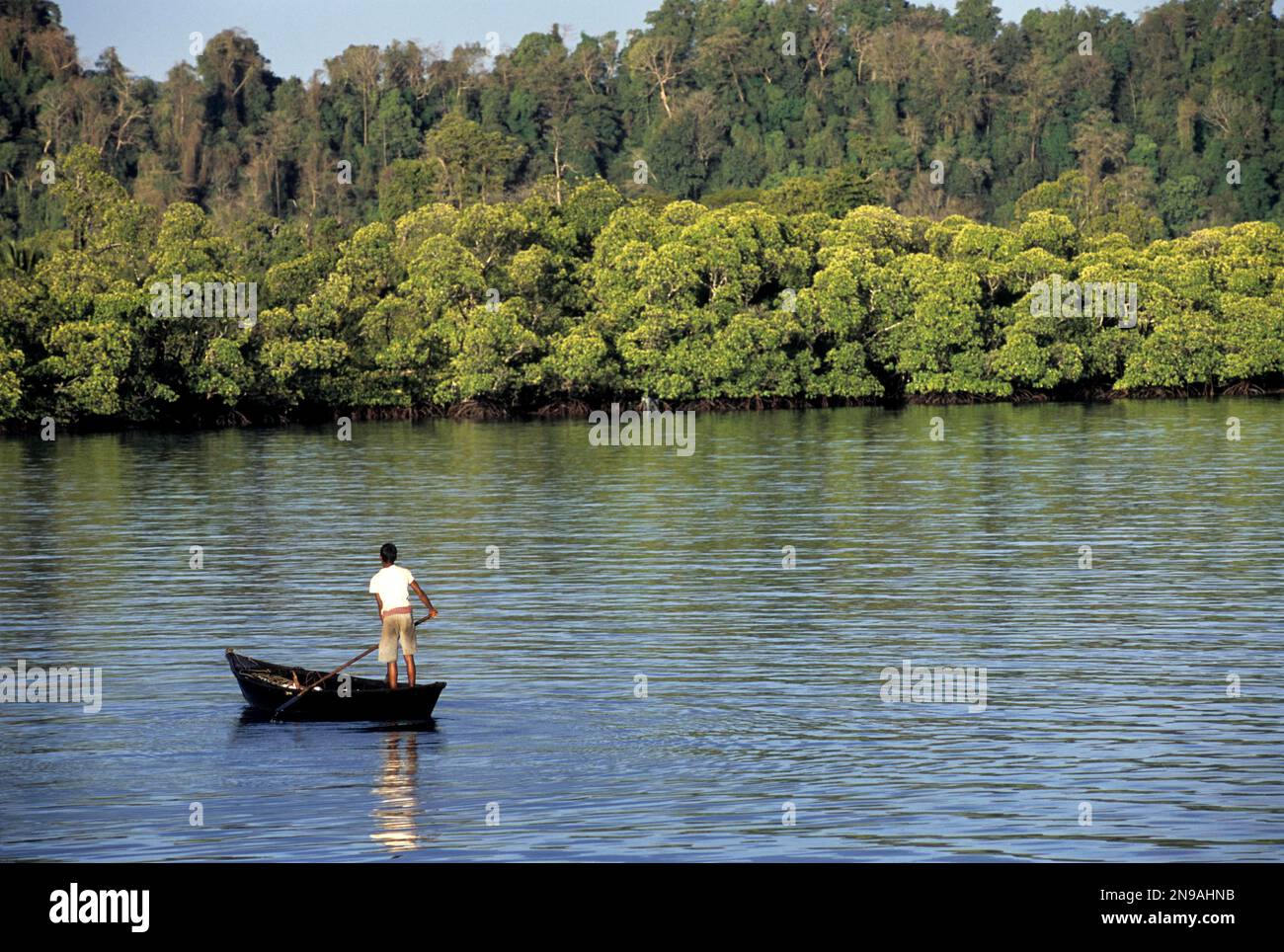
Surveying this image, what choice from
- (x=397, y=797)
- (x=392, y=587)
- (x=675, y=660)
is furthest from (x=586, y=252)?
(x=397, y=797)

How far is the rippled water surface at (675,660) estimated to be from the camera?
18766 mm

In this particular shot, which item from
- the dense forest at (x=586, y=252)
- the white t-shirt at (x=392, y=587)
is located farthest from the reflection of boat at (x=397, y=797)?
the dense forest at (x=586, y=252)

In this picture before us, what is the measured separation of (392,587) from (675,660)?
6.34 meters

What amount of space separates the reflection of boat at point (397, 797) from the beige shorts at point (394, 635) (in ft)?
3.27

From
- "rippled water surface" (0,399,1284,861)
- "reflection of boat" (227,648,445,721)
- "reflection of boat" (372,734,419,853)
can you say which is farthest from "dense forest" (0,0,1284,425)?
"reflection of boat" (372,734,419,853)

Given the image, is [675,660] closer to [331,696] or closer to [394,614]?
[394,614]

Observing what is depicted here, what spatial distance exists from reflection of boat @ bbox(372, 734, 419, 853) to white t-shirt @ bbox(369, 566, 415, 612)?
1.58 metres

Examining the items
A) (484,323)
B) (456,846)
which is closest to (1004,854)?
(456,846)

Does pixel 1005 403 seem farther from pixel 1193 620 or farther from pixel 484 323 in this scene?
pixel 1193 620

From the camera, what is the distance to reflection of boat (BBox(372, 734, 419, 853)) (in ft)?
59.8

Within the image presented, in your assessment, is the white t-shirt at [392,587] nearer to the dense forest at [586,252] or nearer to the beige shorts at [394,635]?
the beige shorts at [394,635]

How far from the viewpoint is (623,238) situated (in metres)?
110

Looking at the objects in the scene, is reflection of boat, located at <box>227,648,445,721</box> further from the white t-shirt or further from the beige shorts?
the white t-shirt

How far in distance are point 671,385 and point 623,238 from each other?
1084cm
